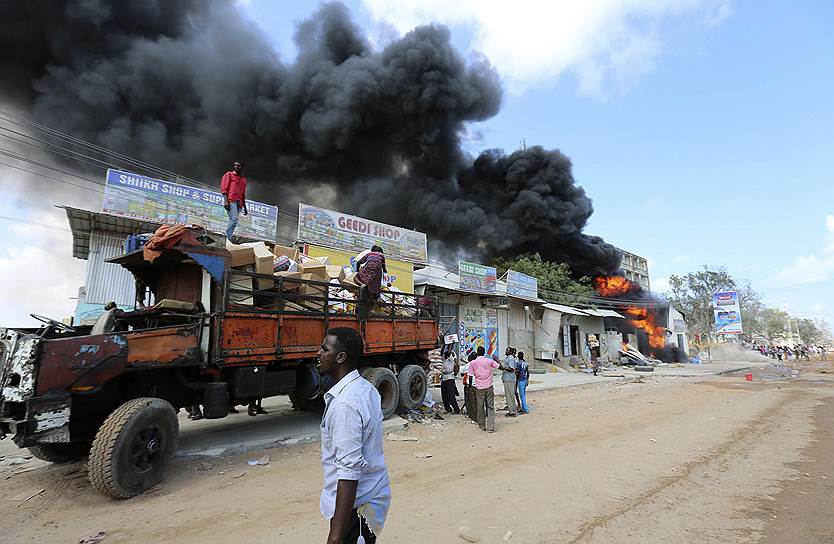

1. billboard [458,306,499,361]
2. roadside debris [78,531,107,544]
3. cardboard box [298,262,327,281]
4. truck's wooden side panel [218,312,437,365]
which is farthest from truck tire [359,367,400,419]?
billboard [458,306,499,361]

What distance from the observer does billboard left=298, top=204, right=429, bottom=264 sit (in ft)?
50.5

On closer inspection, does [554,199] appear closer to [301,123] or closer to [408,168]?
[408,168]

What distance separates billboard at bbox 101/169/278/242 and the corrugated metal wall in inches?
40.1

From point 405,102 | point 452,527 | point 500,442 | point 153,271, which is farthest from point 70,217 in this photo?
point 405,102

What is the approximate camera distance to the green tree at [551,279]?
85.5ft

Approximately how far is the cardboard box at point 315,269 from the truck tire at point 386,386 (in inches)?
71.5

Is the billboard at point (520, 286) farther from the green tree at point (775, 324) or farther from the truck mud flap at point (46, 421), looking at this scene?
the green tree at point (775, 324)

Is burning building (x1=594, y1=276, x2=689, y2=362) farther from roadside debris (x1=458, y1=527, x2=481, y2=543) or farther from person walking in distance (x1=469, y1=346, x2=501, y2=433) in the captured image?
roadside debris (x1=458, y1=527, x2=481, y2=543)

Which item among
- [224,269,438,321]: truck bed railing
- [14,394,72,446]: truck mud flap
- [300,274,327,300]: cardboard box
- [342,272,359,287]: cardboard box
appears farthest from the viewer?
[342,272,359,287]: cardboard box

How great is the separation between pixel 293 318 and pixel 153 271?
1988 millimetres

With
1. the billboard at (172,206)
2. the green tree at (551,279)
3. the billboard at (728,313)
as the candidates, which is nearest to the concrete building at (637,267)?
the billboard at (728,313)

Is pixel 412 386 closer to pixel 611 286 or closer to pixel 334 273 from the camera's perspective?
pixel 334 273

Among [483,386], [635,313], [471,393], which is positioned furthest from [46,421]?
[635,313]

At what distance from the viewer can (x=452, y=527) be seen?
3.50 meters
